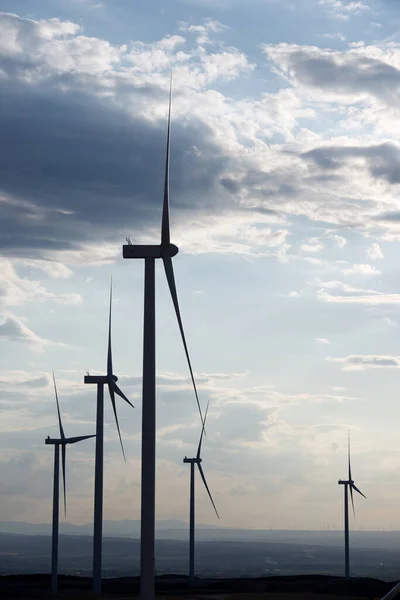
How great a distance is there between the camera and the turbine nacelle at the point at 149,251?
2025 inches

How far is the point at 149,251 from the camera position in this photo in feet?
169

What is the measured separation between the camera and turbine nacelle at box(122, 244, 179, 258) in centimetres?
5144

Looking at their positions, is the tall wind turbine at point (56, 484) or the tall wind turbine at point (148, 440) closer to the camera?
the tall wind turbine at point (148, 440)

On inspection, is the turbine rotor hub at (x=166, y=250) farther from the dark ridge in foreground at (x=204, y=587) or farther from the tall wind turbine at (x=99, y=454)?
the dark ridge in foreground at (x=204, y=587)

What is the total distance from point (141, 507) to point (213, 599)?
4079 cm

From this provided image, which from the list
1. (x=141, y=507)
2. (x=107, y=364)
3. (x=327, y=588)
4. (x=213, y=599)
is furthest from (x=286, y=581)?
(x=141, y=507)

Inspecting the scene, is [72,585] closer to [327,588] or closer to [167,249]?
[327,588]

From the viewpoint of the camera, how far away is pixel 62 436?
94375mm

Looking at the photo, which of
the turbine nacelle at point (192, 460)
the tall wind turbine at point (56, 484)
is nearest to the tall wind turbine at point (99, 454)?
the tall wind turbine at point (56, 484)

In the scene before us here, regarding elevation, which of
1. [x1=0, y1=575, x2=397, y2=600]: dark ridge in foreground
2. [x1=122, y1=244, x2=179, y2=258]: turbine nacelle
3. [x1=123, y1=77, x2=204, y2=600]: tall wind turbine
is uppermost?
[x1=122, y1=244, x2=179, y2=258]: turbine nacelle

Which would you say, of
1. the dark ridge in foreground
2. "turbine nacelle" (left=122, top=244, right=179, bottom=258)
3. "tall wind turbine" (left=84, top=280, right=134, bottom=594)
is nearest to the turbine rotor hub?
"turbine nacelle" (left=122, top=244, right=179, bottom=258)

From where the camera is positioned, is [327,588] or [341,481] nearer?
[327,588]

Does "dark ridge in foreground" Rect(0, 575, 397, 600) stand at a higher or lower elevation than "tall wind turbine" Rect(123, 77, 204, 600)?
lower

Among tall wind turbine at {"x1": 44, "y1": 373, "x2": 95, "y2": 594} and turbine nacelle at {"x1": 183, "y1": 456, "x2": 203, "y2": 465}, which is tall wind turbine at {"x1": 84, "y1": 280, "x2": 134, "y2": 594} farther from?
turbine nacelle at {"x1": 183, "y1": 456, "x2": 203, "y2": 465}
